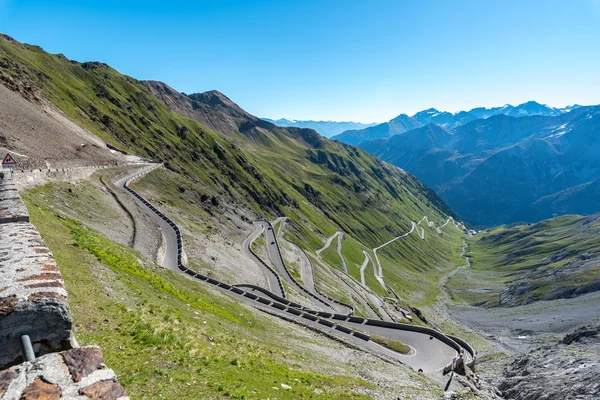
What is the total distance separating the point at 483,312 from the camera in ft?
534

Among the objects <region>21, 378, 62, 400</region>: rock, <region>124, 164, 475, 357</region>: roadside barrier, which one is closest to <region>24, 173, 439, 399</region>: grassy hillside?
<region>21, 378, 62, 400</region>: rock

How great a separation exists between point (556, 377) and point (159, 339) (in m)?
61.6

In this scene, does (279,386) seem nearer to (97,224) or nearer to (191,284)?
(191,284)

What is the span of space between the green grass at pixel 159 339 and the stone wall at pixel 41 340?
449 centimetres

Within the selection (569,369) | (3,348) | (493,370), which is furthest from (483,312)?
(3,348)

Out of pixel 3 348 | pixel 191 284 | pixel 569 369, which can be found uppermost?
pixel 569 369

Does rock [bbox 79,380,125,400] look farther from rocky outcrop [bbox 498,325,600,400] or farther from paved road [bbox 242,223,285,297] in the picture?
paved road [bbox 242,223,285,297]

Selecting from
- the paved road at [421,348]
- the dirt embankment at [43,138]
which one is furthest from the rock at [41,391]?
the dirt embankment at [43,138]

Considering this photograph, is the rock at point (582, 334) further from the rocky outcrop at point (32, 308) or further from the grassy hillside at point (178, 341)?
the rocky outcrop at point (32, 308)

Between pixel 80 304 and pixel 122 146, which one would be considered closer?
pixel 80 304

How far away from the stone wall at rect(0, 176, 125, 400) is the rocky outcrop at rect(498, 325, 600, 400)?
55358 millimetres

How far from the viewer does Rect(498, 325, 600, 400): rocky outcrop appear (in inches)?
1773

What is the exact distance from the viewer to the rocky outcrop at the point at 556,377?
45031 millimetres

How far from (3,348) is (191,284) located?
34877 mm
